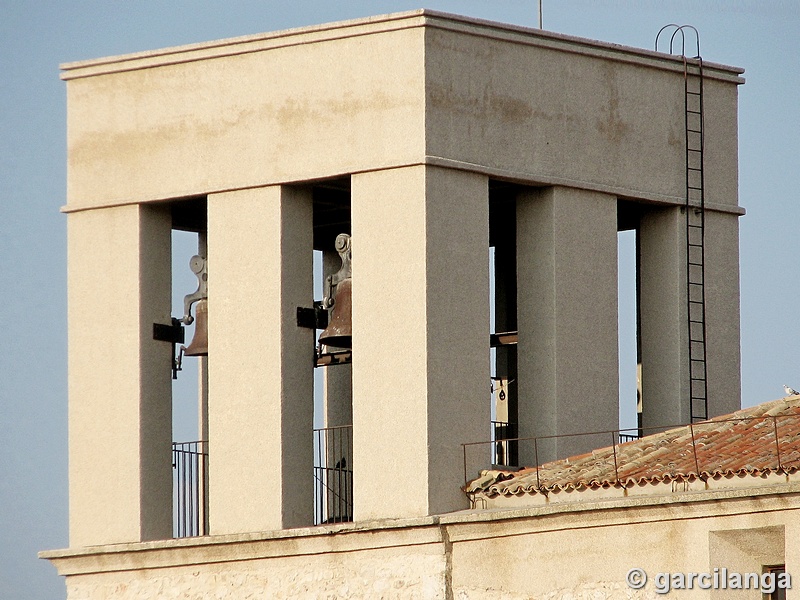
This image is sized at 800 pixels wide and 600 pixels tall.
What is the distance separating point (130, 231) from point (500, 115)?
3.90 m

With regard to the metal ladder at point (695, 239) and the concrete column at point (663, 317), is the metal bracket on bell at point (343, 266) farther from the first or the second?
the metal ladder at point (695, 239)

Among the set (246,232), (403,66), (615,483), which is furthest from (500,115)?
(615,483)

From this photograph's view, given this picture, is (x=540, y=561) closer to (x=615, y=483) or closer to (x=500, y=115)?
(x=615, y=483)

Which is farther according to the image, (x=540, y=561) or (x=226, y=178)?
(x=226, y=178)

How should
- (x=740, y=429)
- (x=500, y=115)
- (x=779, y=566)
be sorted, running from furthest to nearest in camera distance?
(x=500, y=115) < (x=740, y=429) < (x=779, y=566)

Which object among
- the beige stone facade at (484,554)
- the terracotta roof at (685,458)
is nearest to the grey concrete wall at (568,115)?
the terracotta roof at (685,458)

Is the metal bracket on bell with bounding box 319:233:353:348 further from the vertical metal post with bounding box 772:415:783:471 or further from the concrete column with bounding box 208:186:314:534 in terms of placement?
the vertical metal post with bounding box 772:415:783:471

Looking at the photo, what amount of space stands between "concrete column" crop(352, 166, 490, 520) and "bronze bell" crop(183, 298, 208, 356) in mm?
1977

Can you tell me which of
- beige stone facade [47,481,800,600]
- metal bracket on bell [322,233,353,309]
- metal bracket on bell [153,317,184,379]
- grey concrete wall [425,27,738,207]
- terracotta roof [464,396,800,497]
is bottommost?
beige stone facade [47,481,800,600]

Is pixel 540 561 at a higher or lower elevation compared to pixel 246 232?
lower

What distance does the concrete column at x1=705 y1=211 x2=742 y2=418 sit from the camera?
80.3 ft

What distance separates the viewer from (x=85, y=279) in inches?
968

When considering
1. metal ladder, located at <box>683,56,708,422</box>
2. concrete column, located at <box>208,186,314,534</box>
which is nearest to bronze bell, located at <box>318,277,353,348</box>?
concrete column, located at <box>208,186,314,534</box>

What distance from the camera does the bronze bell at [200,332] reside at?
79.5 feet
